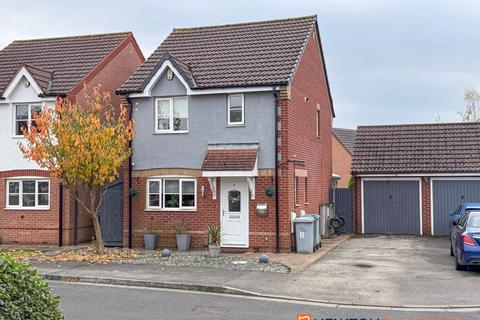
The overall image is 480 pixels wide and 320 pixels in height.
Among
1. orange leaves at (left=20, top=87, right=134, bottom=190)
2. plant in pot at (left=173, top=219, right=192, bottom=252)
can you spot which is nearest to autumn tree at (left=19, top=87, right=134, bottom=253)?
orange leaves at (left=20, top=87, right=134, bottom=190)

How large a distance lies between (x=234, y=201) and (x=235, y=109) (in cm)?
310

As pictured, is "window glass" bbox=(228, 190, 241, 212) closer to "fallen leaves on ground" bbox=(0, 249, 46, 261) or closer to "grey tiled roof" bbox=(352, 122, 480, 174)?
"fallen leaves on ground" bbox=(0, 249, 46, 261)

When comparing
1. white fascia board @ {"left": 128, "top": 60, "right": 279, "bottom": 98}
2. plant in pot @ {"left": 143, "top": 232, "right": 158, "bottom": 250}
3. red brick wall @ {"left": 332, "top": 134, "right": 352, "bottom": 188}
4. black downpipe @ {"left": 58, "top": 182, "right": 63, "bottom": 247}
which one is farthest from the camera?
red brick wall @ {"left": 332, "top": 134, "right": 352, "bottom": 188}

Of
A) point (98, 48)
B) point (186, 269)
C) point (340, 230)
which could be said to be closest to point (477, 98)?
point (340, 230)

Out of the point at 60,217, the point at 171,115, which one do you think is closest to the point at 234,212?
the point at 171,115

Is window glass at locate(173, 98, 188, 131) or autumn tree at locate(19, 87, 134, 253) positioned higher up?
window glass at locate(173, 98, 188, 131)

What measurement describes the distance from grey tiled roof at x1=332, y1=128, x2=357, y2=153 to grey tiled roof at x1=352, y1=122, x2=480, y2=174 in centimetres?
2122

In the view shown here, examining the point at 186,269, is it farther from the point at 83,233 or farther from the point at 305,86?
the point at 305,86

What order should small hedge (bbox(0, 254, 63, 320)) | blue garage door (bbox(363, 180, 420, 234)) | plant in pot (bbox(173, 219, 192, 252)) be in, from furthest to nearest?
blue garage door (bbox(363, 180, 420, 234)), plant in pot (bbox(173, 219, 192, 252)), small hedge (bbox(0, 254, 63, 320))

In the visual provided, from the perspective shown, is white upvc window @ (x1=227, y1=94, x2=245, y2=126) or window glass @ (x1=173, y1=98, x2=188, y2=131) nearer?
white upvc window @ (x1=227, y1=94, x2=245, y2=126)

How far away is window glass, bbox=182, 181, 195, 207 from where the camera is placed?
19172mm

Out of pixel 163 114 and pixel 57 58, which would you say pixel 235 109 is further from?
pixel 57 58

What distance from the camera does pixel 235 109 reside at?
18938mm

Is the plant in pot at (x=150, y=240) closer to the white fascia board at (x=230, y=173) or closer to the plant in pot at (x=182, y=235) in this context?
the plant in pot at (x=182, y=235)
